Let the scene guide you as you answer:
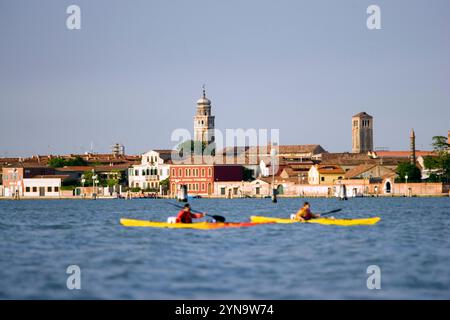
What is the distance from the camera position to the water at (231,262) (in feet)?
82.1

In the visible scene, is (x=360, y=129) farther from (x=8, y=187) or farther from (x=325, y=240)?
(x=325, y=240)

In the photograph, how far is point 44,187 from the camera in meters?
144

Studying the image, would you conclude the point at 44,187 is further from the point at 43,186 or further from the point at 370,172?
the point at 370,172

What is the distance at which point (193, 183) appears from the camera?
140750 mm

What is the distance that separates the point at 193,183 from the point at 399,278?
11370cm

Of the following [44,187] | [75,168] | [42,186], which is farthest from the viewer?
[75,168]

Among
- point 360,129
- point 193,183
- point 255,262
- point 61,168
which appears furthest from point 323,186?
point 255,262

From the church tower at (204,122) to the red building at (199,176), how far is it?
42.4 metres

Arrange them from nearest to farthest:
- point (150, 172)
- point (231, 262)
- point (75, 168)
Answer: point (231, 262) < point (150, 172) < point (75, 168)

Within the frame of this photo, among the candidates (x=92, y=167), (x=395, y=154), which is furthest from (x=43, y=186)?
(x=395, y=154)

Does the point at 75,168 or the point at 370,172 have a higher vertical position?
the point at 75,168

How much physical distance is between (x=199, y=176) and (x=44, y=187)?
22805 mm

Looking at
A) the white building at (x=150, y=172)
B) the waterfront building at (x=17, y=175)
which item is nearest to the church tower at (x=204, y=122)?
the white building at (x=150, y=172)
